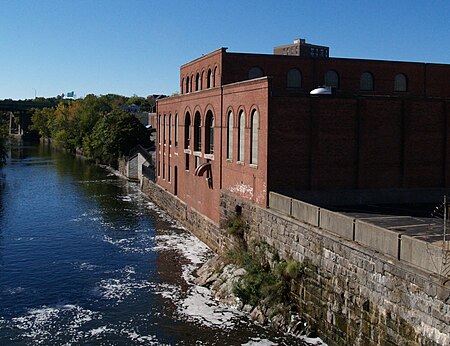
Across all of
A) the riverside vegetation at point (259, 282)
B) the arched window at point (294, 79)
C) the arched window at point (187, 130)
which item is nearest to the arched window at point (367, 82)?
the arched window at point (294, 79)

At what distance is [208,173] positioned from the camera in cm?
3781

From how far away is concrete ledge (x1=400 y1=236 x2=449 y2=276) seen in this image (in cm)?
1532

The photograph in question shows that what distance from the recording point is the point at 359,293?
61.7 feet

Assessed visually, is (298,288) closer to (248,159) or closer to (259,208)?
(259,208)

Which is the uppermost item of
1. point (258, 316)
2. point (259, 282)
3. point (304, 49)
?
point (304, 49)

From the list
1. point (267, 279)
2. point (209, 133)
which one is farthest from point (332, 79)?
point (267, 279)

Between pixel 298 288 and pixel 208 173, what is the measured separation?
1613 centimetres

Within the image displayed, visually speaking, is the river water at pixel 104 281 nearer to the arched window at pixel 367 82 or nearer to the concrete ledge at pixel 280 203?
the concrete ledge at pixel 280 203

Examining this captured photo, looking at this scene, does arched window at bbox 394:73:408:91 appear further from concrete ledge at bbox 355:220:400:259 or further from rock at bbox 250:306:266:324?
concrete ledge at bbox 355:220:400:259

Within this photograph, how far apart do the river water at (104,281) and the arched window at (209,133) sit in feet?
20.9

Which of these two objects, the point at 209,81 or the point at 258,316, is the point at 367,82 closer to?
the point at 209,81

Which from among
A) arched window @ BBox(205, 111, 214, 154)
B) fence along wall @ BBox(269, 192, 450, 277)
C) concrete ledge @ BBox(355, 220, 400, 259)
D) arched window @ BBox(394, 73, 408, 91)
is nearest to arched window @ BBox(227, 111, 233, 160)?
arched window @ BBox(205, 111, 214, 154)

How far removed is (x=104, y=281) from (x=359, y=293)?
14.8m

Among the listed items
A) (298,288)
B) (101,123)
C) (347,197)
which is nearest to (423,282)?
(298,288)
